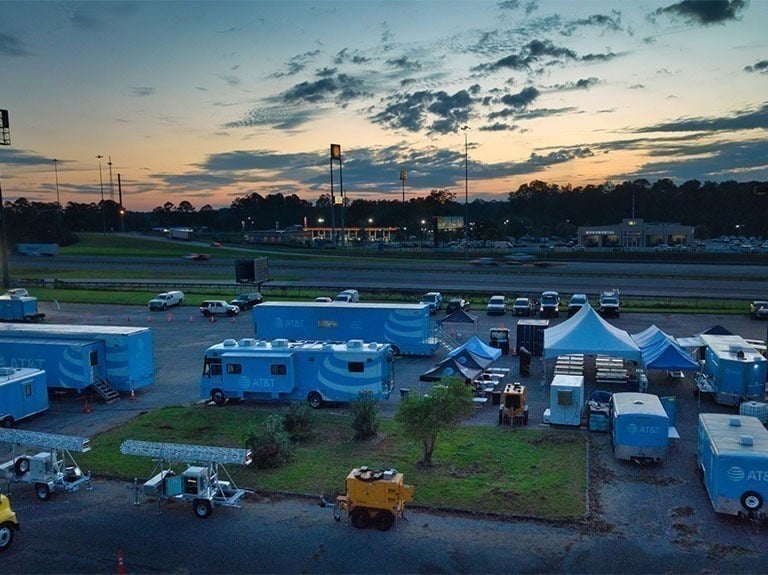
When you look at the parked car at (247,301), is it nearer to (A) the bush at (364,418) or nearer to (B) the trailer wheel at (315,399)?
(B) the trailer wheel at (315,399)

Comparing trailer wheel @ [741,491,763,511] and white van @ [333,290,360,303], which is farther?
white van @ [333,290,360,303]

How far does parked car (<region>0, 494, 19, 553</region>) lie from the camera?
45.3 feet

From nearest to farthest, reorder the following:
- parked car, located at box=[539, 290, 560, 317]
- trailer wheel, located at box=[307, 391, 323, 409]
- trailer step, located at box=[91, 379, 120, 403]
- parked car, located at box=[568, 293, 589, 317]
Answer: trailer wheel, located at box=[307, 391, 323, 409] < trailer step, located at box=[91, 379, 120, 403] < parked car, located at box=[539, 290, 560, 317] < parked car, located at box=[568, 293, 589, 317]

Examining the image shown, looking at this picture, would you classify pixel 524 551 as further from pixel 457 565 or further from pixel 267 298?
pixel 267 298

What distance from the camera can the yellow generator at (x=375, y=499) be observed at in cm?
1474

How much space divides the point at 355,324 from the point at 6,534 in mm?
23163

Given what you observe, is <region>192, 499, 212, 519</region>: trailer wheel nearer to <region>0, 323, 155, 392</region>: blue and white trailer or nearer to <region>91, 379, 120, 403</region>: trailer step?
<region>91, 379, 120, 403</region>: trailer step

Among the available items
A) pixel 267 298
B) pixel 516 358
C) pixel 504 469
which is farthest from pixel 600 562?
pixel 267 298

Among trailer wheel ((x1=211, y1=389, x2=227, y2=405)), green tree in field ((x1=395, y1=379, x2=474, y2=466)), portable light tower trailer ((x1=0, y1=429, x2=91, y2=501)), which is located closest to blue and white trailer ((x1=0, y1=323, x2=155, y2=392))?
trailer wheel ((x1=211, y1=389, x2=227, y2=405))

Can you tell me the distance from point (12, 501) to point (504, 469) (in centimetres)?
1408

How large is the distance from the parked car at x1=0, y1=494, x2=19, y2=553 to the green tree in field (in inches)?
400

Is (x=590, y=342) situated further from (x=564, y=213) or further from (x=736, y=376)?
(x=564, y=213)

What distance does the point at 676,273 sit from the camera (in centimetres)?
7581

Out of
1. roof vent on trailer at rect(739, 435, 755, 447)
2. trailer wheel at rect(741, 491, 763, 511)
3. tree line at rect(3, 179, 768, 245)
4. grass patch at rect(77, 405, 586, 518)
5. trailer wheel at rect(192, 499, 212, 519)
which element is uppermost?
tree line at rect(3, 179, 768, 245)
